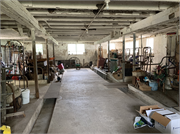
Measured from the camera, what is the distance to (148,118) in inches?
106

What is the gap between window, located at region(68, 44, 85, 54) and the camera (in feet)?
46.5

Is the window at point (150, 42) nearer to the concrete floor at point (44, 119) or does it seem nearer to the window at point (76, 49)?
the window at point (76, 49)

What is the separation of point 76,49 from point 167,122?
41.4 feet

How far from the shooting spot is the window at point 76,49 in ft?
46.5

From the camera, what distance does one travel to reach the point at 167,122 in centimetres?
234

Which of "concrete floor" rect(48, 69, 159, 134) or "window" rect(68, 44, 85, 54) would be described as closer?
"concrete floor" rect(48, 69, 159, 134)

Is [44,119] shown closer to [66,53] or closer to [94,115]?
[94,115]

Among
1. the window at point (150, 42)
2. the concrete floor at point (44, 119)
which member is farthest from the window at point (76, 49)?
the concrete floor at point (44, 119)

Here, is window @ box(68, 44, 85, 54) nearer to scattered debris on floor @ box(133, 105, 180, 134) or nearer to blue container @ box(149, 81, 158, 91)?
blue container @ box(149, 81, 158, 91)

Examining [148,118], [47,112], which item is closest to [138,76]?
[148,118]

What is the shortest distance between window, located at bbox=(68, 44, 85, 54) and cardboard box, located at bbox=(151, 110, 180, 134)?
1227 cm

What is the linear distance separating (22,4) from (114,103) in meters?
3.32

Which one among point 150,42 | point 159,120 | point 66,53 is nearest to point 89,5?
point 159,120

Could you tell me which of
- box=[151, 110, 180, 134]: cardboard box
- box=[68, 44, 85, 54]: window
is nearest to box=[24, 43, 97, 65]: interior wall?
box=[68, 44, 85, 54]: window
